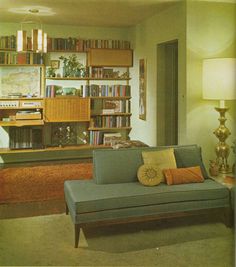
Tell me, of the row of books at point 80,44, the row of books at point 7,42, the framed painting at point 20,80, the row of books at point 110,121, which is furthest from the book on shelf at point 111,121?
the row of books at point 7,42

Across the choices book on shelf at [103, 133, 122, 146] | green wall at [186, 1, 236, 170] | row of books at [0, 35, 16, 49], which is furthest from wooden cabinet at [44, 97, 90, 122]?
green wall at [186, 1, 236, 170]

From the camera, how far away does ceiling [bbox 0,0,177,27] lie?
483 centimetres

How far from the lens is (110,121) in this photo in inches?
269

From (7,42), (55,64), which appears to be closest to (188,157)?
(55,64)

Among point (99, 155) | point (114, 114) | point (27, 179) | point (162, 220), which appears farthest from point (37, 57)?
point (162, 220)

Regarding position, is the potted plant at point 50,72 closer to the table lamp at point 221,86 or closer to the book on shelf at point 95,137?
the book on shelf at point 95,137

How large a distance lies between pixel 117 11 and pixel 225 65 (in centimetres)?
195

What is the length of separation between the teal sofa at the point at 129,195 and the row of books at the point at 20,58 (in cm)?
317

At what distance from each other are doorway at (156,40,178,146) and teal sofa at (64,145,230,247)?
185 cm

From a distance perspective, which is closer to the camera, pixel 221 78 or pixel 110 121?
pixel 221 78

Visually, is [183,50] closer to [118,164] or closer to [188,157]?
[188,157]

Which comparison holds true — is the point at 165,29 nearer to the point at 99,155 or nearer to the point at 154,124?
the point at 154,124

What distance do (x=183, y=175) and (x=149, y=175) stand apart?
0.36 m

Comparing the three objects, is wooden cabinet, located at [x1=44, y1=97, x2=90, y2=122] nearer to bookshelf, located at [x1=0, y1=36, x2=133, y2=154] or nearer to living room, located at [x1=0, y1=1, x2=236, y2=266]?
bookshelf, located at [x1=0, y1=36, x2=133, y2=154]
